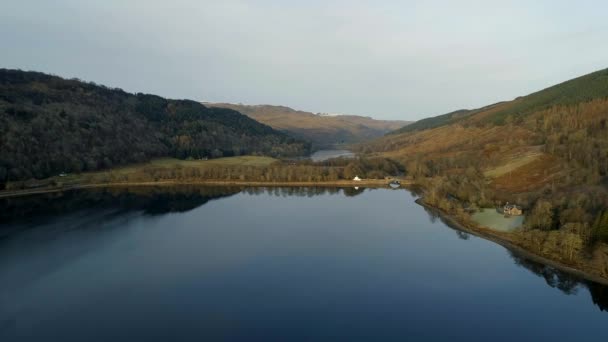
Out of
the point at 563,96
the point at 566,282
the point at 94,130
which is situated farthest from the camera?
the point at 94,130

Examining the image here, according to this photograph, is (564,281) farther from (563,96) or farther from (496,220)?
(563,96)

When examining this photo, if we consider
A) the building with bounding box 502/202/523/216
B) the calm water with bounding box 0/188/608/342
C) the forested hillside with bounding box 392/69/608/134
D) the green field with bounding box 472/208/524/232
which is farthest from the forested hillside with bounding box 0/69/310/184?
the building with bounding box 502/202/523/216

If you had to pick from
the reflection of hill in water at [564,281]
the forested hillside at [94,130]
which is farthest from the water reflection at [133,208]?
the forested hillside at [94,130]

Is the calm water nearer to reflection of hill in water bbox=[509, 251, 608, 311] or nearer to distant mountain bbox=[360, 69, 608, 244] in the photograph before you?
reflection of hill in water bbox=[509, 251, 608, 311]

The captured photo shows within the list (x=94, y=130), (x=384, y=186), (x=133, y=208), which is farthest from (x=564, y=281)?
(x=94, y=130)

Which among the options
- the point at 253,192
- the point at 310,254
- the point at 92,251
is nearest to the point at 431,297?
the point at 310,254
